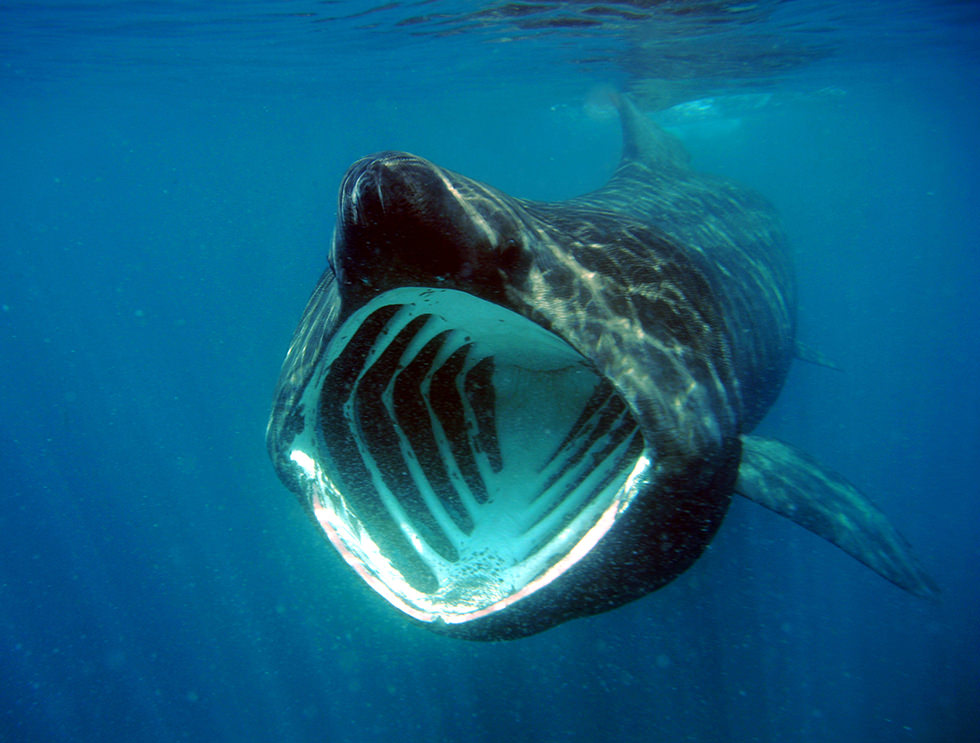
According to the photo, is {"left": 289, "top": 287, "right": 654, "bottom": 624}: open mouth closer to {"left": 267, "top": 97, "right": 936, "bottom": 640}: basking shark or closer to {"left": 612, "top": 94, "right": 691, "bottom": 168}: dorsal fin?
{"left": 267, "top": 97, "right": 936, "bottom": 640}: basking shark

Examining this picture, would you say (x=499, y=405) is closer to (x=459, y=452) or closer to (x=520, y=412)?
(x=520, y=412)

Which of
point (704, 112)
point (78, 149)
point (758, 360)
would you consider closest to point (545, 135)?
point (704, 112)

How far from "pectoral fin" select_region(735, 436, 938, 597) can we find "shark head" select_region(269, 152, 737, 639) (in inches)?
29.4

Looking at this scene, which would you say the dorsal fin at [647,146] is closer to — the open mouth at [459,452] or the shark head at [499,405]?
the shark head at [499,405]

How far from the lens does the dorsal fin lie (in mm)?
6461

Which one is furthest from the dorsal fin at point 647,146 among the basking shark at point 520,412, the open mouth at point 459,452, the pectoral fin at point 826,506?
the open mouth at point 459,452

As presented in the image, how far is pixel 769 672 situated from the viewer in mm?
8711

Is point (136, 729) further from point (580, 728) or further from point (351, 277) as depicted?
point (351, 277)

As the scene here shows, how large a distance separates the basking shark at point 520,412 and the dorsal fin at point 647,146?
3304 millimetres

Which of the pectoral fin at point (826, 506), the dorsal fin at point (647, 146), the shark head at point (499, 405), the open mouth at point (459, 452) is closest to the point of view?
the shark head at point (499, 405)

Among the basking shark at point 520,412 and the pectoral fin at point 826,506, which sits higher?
the basking shark at point 520,412

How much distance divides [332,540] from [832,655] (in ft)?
34.6

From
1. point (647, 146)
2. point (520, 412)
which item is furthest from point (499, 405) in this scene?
point (647, 146)

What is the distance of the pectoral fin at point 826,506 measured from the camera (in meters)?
2.73
